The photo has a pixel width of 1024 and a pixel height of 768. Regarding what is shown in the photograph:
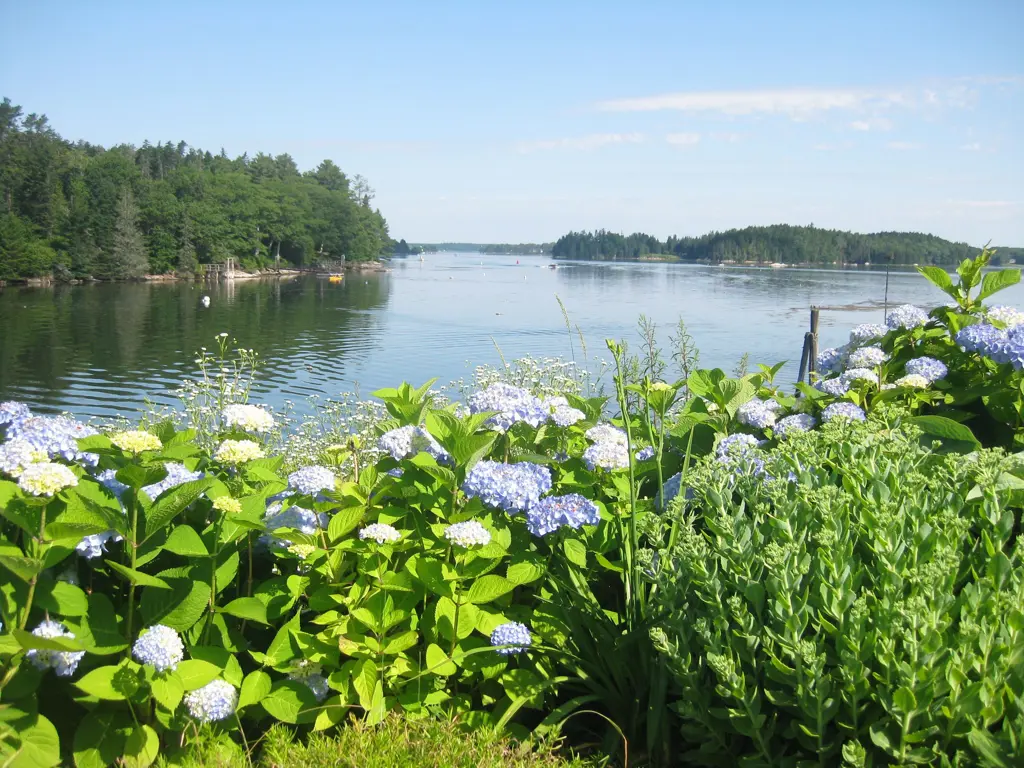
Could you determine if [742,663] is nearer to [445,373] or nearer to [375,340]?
[445,373]

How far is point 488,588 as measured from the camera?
2420 mm

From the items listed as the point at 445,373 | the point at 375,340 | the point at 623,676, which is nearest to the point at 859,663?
the point at 623,676

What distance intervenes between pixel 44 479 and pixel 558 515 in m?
1.39

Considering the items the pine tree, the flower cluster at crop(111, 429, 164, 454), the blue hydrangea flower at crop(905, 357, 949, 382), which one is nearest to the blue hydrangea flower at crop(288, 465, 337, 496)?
the flower cluster at crop(111, 429, 164, 454)

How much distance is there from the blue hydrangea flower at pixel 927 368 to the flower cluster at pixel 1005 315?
36 cm

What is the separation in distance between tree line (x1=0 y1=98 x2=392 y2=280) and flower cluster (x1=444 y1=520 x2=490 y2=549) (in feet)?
244

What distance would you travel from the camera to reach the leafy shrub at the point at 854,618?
162cm

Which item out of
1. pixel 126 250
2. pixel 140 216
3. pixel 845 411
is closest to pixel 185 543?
pixel 845 411

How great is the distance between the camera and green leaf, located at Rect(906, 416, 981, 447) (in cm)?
272

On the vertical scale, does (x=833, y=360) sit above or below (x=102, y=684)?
above

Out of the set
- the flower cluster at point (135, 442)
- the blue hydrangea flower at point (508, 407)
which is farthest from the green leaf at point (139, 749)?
the blue hydrangea flower at point (508, 407)

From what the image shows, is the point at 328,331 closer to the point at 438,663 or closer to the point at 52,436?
the point at 52,436

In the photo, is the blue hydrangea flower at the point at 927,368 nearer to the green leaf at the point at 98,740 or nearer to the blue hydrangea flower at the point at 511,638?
the blue hydrangea flower at the point at 511,638

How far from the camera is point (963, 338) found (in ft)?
9.86
